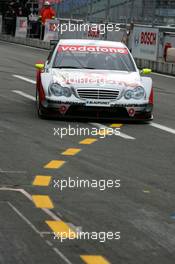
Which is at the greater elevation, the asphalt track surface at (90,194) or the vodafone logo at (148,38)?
the asphalt track surface at (90,194)

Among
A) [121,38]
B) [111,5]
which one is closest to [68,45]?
[121,38]

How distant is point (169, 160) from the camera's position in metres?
10.2

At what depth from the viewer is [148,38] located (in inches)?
1148

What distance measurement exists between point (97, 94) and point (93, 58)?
4.74 ft

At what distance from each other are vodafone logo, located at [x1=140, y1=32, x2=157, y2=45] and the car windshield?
14067mm

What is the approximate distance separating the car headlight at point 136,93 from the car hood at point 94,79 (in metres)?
0.09

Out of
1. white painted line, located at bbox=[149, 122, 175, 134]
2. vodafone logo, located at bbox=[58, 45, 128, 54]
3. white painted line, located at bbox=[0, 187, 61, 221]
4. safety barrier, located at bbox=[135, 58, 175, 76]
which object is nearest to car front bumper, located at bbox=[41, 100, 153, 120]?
white painted line, located at bbox=[149, 122, 175, 134]

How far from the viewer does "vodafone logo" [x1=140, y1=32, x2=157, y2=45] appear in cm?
2873

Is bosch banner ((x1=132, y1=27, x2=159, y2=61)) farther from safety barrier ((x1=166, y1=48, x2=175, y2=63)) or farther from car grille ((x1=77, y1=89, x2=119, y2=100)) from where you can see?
car grille ((x1=77, y1=89, x2=119, y2=100))

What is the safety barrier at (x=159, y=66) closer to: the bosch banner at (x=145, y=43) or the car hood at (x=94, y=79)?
the bosch banner at (x=145, y=43)

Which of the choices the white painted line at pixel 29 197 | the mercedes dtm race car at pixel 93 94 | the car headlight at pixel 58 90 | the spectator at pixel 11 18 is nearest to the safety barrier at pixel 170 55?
the mercedes dtm race car at pixel 93 94

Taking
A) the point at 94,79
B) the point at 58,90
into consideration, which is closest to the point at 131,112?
the point at 94,79

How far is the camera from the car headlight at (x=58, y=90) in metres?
13.3

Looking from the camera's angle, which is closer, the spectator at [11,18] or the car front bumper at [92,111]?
the car front bumper at [92,111]
